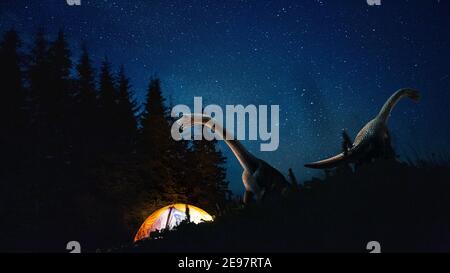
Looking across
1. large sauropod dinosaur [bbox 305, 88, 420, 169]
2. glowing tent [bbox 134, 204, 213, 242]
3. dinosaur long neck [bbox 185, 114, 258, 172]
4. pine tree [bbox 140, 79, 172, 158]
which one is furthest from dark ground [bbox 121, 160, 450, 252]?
pine tree [bbox 140, 79, 172, 158]

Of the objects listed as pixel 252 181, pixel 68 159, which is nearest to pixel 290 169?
pixel 252 181

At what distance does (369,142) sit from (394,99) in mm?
1418

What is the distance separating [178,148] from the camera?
781 inches

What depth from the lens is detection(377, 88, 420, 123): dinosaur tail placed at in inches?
319

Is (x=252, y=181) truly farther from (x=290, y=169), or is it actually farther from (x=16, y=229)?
(x=16, y=229)

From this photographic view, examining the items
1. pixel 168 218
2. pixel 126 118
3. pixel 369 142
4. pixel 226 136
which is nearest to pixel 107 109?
pixel 126 118

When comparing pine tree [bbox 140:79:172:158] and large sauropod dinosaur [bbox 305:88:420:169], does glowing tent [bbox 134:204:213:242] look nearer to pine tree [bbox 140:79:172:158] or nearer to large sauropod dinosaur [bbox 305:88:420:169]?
large sauropod dinosaur [bbox 305:88:420:169]

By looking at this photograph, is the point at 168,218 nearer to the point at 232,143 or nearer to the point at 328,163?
the point at 232,143

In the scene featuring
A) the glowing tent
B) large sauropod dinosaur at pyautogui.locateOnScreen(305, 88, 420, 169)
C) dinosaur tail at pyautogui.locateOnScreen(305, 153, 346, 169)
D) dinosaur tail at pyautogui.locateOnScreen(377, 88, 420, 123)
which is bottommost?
the glowing tent

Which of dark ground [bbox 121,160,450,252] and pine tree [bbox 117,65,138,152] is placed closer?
dark ground [bbox 121,160,450,252]

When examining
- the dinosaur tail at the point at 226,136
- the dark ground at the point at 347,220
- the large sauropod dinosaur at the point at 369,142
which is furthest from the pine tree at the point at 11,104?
the large sauropod dinosaur at the point at 369,142

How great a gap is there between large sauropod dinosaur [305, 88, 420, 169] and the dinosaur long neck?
3.47 ft
